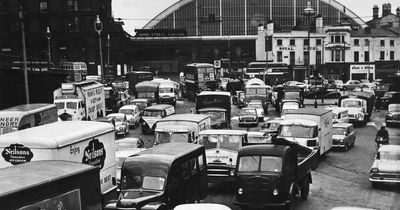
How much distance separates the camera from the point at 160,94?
5878cm

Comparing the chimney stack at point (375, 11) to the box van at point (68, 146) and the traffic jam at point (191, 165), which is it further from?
the box van at point (68, 146)

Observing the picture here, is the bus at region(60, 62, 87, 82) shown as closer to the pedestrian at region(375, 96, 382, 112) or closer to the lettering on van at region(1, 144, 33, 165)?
the pedestrian at region(375, 96, 382, 112)

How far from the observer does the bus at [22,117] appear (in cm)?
2548

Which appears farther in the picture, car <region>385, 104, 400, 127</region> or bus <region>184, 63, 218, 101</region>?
bus <region>184, 63, 218, 101</region>

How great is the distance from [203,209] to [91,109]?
93.9ft

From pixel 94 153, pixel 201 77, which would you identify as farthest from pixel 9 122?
pixel 201 77

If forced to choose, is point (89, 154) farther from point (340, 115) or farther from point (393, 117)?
point (393, 117)

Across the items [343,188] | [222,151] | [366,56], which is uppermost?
[366,56]

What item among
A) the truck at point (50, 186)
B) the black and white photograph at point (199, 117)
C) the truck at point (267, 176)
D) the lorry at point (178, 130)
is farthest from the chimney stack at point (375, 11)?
the truck at point (50, 186)

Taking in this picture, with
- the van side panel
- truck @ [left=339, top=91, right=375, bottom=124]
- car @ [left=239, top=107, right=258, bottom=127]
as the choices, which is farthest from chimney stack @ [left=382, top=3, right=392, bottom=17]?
the van side panel

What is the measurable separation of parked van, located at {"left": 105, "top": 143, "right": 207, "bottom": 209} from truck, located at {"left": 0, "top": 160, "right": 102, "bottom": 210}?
1.57 m

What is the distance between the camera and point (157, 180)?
16281 millimetres

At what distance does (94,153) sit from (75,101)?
2135 cm

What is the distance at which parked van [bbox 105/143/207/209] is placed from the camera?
1573cm
